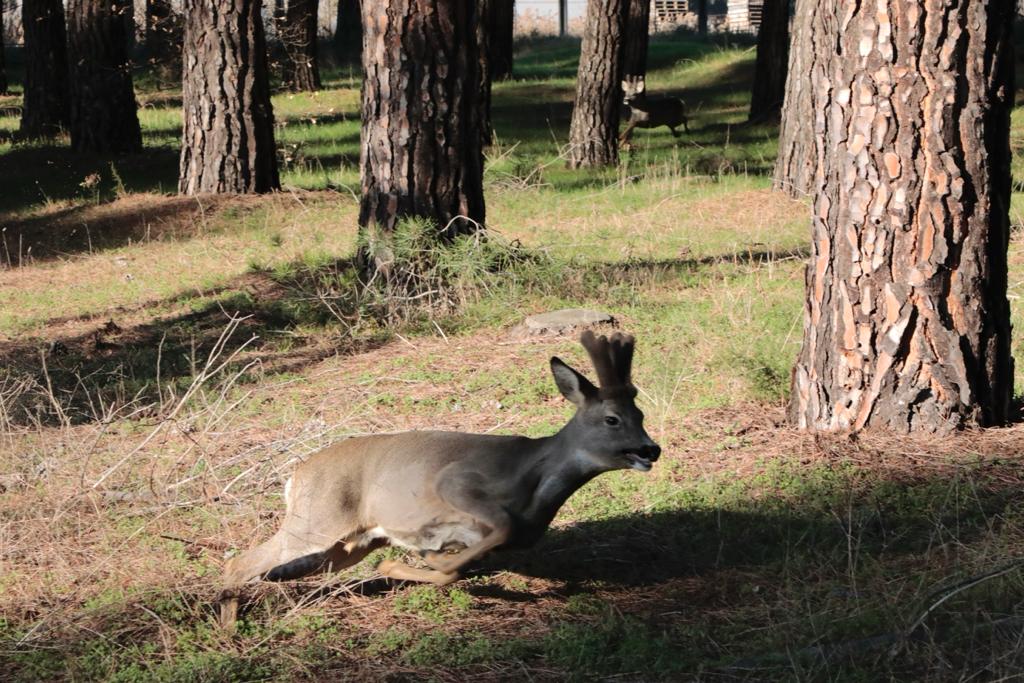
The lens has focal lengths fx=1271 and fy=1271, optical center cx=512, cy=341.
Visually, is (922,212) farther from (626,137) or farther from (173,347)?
(626,137)

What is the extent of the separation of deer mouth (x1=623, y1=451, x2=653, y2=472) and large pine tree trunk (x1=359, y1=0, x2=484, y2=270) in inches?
227

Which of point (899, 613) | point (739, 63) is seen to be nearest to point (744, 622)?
point (899, 613)

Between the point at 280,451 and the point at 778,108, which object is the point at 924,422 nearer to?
the point at 280,451

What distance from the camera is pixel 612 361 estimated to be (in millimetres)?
5145

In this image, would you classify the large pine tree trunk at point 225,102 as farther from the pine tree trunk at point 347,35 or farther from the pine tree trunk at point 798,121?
the pine tree trunk at point 347,35

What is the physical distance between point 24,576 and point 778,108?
1768 cm

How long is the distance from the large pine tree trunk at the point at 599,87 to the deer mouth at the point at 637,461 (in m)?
12.9

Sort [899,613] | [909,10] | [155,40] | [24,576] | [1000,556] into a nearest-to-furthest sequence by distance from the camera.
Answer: [899,613]
[1000,556]
[24,576]
[909,10]
[155,40]

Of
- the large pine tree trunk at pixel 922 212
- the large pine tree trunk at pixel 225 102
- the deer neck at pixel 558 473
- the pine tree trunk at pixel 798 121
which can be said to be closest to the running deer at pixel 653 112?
the pine tree trunk at pixel 798 121

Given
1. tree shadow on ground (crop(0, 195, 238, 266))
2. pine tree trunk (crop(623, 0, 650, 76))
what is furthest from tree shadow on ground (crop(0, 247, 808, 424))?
pine tree trunk (crop(623, 0, 650, 76))

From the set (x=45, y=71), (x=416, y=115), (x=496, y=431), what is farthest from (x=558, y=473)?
(x=45, y=71)

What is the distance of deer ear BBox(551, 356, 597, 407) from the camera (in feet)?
17.0

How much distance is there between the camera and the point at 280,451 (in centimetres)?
681

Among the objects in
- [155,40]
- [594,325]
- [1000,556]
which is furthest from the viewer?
[155,40]
